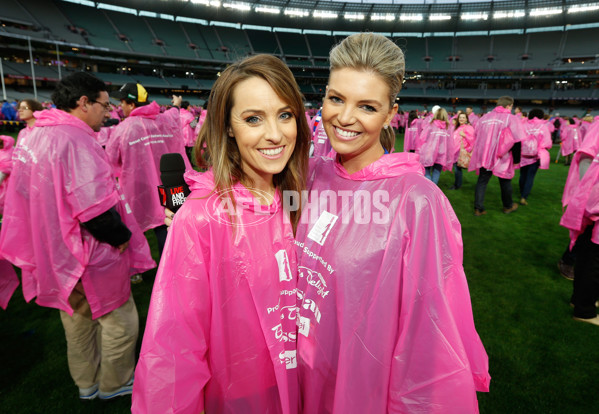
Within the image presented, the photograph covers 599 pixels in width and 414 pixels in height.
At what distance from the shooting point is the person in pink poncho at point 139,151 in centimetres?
386

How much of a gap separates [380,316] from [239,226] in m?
0.69

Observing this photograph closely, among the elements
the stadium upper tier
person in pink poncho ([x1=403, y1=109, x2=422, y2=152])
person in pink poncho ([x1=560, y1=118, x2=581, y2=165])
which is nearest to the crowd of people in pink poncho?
person in pink poncho ([x1=403, y1=109, x2=422, y2=152])

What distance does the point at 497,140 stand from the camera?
263 inches

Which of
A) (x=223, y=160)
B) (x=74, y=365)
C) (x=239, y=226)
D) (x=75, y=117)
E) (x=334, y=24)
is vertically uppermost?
(x=334, y=24)

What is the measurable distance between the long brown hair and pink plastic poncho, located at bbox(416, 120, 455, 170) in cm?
710

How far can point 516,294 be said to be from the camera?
4219 millimetres

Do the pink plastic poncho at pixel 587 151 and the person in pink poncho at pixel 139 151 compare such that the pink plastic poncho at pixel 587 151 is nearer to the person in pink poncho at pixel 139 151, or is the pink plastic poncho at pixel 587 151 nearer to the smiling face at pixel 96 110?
the smiling face at pixel 96 110

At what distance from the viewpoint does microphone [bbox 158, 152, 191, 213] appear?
5.05 feet

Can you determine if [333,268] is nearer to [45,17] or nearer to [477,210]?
[477,210]

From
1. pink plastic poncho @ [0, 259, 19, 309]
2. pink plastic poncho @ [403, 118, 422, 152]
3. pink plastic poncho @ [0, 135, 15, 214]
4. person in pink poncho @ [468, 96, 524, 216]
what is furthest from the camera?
pink plastic poncho @ [403, 118, 422, 152]

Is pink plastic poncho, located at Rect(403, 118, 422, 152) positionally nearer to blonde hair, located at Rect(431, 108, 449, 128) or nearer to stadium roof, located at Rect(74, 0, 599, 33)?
blonde hair, located at Rect(431, 108, 449, 128)

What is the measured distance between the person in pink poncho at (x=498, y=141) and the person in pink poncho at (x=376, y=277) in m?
6.42

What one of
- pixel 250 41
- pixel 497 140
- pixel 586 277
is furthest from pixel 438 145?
pixel 250 41

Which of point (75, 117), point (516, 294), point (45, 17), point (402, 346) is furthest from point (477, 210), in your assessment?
point (45, 17)
